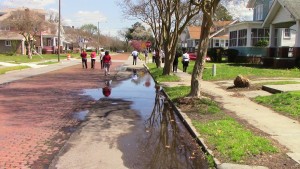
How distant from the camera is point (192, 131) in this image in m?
8.77

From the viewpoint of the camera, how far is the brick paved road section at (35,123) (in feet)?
22.3

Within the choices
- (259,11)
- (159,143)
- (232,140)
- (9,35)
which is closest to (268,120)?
(232,140)

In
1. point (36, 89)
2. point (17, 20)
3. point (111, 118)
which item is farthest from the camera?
point (17, 20)

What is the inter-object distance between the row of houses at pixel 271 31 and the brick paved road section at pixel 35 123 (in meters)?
15.4

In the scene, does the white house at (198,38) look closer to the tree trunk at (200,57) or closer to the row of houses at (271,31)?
the row of houses at (271,31)

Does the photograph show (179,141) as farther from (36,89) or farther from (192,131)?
(36,89)

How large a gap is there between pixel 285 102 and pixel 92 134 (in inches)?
249

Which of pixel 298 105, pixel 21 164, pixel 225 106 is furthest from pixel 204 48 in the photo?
pixel 21 164

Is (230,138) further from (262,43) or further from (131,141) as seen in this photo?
(262,43)

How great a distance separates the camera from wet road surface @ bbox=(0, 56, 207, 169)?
666cm

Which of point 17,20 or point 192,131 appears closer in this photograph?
point 192,131

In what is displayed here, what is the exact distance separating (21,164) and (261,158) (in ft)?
12.7

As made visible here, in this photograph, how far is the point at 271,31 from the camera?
3055 cm

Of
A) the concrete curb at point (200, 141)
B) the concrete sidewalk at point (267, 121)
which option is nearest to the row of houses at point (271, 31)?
the concrete sidewalk at point (267, 121)
